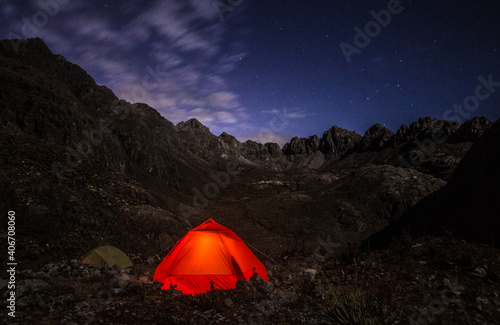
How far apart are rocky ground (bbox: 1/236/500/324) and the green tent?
2330 millimetres

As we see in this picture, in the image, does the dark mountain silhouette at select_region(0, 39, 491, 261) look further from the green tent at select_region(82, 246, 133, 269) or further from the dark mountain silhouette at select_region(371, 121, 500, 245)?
the dark mountain silhouette at select_region(371, 121, 500, 245)

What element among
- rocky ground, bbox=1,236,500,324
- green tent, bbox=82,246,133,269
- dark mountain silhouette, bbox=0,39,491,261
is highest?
dark mountain silhouette, bbox=0,39,491,261

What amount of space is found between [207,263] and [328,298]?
15.0 ft

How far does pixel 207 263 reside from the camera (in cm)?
804

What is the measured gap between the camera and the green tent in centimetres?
1018

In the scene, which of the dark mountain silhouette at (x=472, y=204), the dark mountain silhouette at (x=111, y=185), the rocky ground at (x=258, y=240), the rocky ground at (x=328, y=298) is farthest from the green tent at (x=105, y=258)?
the dark mountain silhouette at (x=472, y=204)

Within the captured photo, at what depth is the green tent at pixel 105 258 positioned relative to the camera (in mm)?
10180

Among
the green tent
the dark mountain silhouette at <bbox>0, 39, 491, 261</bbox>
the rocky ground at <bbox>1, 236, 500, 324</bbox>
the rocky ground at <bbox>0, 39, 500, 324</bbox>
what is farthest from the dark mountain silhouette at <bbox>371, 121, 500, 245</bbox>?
the green tent

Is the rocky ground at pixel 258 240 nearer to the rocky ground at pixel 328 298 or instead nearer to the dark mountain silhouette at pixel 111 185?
the rocky ground at pixel 328 298

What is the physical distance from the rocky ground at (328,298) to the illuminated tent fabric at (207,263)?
0.82m

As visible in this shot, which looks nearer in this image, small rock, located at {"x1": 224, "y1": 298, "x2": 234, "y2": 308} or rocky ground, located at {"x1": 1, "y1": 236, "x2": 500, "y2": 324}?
rocky ground, located at {"x1": 1, "y1": 236, "x2": 500, "y2": 324}

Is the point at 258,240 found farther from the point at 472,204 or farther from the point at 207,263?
the point at 472,204

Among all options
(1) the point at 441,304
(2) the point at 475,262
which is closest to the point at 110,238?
(1) the point at 441,304

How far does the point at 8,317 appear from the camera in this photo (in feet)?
14.5
